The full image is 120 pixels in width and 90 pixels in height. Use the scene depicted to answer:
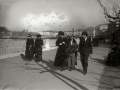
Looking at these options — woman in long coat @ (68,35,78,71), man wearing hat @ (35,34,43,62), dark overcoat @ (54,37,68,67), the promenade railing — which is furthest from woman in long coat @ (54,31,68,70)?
the promenade railing

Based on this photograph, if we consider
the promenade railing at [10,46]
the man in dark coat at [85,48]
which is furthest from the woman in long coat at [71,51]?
the promenade railing at [10,46]

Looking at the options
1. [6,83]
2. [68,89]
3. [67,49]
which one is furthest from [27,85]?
[67,49]

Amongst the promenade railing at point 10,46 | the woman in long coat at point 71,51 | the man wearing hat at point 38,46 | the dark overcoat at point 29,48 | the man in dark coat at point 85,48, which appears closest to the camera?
the man in dark coat at point 85,48

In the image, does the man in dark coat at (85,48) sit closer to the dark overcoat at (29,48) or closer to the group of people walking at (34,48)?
the group of people walking at (34,48)

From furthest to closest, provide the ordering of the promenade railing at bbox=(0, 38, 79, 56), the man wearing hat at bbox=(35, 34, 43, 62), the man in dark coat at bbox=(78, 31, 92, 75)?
the promenade railing at bbox=(0, 38, 79, 56) → the man wearing hat at bbox=(35, 34, 43, 62) → the man in dark coat at bbox=(78, 31, 92, 75)

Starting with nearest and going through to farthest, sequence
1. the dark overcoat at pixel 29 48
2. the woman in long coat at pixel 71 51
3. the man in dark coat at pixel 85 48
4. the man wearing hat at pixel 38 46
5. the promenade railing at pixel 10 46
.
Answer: the man in dark coat at pixel 85 48
the woman in long coat at pixel 71 51
the man wearing hat at pixel 38 46
the dark overcoat at pixel 29 48
the promenade railing at pixel 10 46

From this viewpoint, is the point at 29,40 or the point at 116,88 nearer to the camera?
the point at 116,88

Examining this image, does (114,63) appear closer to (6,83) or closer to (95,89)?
(95,89)

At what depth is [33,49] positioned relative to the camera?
9.41 meters

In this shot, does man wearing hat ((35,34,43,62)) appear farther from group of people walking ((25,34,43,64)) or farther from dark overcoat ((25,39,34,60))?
dark overcoat ((25,39,34,60))

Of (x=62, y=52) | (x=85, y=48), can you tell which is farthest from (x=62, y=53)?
(x=85, y=48)

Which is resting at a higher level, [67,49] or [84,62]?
[67,49]

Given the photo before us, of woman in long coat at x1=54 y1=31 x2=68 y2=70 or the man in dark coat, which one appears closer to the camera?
the man in dark coat

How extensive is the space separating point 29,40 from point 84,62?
4405 mm
